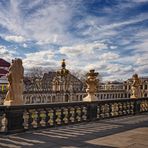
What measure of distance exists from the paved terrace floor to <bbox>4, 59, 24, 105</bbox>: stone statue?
1109 millimetres

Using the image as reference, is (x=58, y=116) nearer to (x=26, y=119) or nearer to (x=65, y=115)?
(x=65, y=115)

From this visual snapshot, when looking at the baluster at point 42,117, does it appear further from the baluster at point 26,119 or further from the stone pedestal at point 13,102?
the stone pedestal at point 13,102

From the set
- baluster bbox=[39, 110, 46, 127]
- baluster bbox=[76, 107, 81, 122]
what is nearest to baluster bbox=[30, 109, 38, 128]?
baluster bbox=[39, 110, 46, 127]

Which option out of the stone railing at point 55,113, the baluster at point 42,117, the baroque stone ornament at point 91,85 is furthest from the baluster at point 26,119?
the baroque stone ornament at point 91,85

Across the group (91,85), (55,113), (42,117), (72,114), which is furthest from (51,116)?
(91,85)

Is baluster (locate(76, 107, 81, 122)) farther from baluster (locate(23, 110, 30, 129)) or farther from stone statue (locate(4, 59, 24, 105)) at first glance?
stone statue (locate(4, 59, 24, 105))

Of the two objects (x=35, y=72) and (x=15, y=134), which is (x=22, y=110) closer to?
(x=15, y=134)

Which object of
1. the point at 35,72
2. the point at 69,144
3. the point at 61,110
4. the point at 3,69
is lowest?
the point at 69,144

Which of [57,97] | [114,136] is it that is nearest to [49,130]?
[114,136]

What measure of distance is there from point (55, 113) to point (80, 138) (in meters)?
2.36

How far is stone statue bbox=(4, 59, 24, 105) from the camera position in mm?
9664

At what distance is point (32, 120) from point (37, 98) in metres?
34.2

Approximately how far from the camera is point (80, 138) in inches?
345

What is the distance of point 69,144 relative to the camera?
7.87 m
